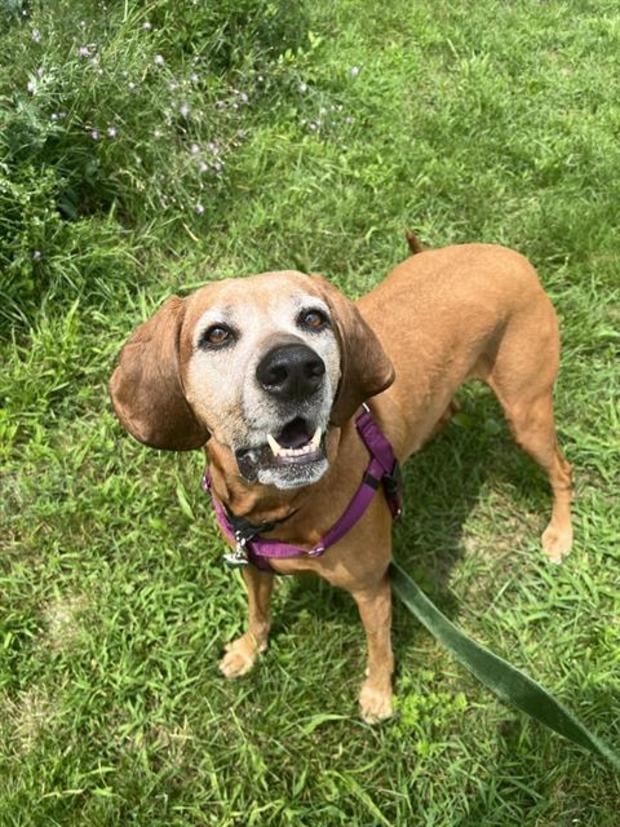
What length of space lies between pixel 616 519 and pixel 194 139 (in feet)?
11.7

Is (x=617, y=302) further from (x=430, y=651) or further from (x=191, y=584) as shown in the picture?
(x=191, y=584)

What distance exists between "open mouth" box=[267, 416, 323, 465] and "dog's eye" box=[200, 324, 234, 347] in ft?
1.15

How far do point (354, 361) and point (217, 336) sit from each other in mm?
486

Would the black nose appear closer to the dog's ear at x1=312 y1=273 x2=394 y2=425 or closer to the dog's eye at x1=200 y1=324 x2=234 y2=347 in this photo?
the dog's eye at x1=200 y1=324 x2=234 y2=347

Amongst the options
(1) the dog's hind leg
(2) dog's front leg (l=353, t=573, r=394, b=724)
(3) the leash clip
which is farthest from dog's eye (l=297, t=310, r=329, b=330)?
(1) the dog's hind leg

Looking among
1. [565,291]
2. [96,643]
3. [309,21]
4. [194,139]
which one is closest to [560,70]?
[309,21]

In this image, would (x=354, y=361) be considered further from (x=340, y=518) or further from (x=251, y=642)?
(x=251, y=642)

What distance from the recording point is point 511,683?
2816 mm

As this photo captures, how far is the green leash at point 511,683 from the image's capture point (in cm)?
271

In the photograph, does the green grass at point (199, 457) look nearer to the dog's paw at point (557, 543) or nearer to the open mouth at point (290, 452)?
the dog's paw at point (557, 543)

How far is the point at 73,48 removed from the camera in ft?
16.1

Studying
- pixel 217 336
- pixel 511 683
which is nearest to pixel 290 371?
pixel 217 336

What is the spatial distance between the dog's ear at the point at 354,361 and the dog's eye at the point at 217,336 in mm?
394

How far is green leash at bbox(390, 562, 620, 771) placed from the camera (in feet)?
8.87
